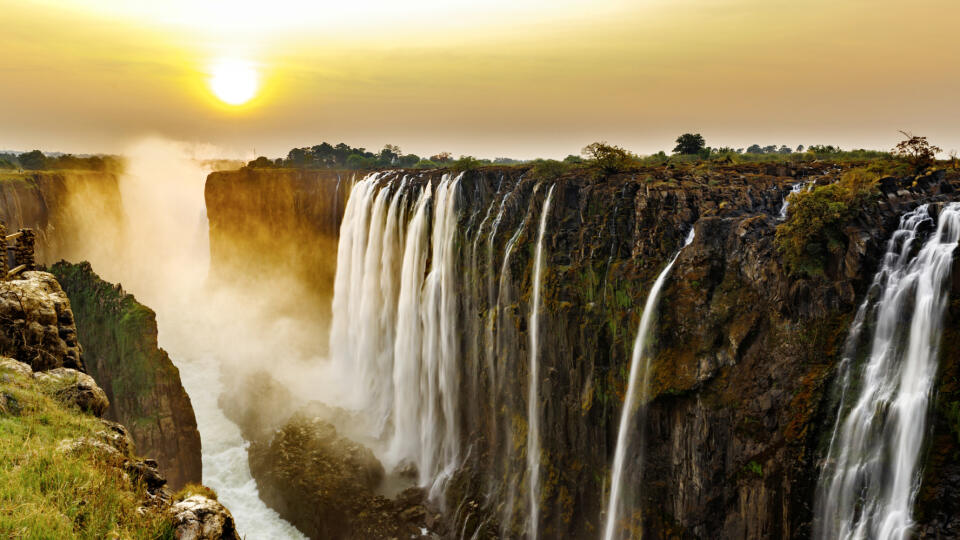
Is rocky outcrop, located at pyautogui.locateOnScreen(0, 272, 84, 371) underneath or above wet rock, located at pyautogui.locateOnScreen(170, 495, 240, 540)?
above

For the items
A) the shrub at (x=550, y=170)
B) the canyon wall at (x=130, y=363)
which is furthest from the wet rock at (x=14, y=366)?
the canyon wall at (x=130, y=363)

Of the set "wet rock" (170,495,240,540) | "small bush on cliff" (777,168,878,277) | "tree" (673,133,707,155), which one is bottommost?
"wet rock" (170,495,240,540)

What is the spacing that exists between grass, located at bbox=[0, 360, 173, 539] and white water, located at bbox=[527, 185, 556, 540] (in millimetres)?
14593

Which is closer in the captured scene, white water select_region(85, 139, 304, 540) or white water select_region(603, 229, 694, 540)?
white water select_region(603, 229, 694, 540)

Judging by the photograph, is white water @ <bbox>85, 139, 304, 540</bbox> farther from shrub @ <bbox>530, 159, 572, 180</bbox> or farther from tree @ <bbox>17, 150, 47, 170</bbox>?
shrub @ <bbox>530, 159, 572, 180</bbox>

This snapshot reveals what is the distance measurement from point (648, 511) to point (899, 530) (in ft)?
21.5

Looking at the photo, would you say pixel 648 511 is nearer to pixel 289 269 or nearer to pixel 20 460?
pixel 20 460

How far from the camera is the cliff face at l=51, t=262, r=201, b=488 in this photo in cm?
2605

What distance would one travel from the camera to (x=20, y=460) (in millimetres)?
6547

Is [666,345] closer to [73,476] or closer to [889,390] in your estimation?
[889,390]

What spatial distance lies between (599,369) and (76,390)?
14.1m

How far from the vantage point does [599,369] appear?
1769cm

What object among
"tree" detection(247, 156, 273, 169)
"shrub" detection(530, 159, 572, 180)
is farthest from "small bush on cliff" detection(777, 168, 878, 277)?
"tree" detection(247, 156, 273, 169)

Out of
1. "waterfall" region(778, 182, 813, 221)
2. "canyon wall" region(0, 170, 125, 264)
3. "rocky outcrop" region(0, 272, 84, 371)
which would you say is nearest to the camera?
"rocky outcrop" region(0, 272, 84, 371)
